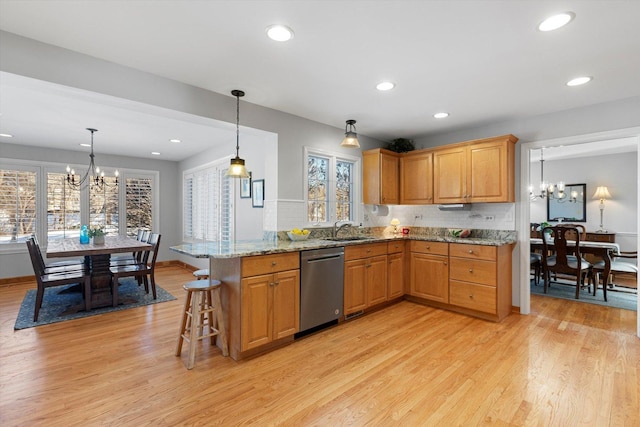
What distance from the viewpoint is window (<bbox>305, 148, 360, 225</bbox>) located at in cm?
423


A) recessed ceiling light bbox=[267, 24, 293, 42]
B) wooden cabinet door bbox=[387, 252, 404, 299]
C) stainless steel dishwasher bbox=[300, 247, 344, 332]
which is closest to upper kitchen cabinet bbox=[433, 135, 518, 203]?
wooden cabinet door bbox=[387, 252, 404, 299]

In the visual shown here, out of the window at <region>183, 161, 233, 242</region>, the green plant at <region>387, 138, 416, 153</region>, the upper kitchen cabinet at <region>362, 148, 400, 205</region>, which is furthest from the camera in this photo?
the window at <region>183, 161, 233, 242</region>

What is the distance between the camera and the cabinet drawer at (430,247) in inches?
157

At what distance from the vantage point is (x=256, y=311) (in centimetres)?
274

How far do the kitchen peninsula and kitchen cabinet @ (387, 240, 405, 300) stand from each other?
0.01 metres

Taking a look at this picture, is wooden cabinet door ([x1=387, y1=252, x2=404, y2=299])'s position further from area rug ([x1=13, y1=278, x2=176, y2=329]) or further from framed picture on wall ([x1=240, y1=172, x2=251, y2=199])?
area rug ([x1=13, y1=278, x2=176, y2=329])

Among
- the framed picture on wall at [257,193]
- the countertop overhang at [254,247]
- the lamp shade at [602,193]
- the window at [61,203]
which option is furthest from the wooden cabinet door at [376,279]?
the lamp shade at [602,193]

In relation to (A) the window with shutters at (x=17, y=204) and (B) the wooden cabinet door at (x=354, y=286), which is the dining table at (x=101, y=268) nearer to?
(A) the window with shutters at (x=17, y=204)

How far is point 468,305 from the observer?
3787mm

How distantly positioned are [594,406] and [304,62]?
10.5 ft

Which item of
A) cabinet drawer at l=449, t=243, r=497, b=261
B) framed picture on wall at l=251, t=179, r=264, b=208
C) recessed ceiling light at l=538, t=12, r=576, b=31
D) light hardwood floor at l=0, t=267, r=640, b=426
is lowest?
light hardwood floor at l=0, t=267, r=640, b=426

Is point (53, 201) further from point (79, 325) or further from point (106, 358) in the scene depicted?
point (106, 358)

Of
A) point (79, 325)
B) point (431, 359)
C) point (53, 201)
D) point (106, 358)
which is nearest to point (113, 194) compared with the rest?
point (53, 201)

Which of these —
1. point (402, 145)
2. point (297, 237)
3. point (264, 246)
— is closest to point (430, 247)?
point (402, 145)
